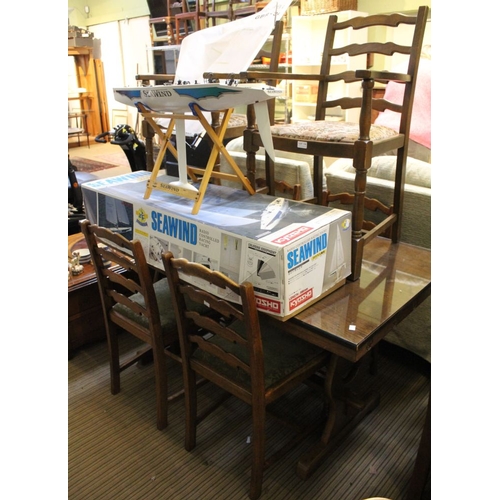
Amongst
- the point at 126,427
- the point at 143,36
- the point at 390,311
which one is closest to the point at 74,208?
the point at 126,427

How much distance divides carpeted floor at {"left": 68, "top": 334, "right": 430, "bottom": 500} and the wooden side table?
0.22m

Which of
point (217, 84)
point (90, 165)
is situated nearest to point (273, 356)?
point (217, 84)

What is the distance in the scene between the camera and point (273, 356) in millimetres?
1532

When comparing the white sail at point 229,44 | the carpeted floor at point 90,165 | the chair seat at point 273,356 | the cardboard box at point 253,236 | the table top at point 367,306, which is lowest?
the carpeted floor at point 90,165

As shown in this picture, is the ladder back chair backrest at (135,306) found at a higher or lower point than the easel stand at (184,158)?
lower

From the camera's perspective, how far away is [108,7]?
7512 millimetres

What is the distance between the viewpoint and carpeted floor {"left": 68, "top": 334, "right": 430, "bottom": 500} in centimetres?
157

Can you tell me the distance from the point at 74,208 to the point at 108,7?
5.74 meters

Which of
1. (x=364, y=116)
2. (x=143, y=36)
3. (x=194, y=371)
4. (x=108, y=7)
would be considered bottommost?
(x=194, y=371)

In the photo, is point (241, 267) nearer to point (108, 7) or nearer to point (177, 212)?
point (177, 212)

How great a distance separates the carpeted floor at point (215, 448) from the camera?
1.57m

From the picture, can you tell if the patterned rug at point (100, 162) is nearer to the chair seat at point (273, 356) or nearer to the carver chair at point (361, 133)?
the carver chair at point (361, 133)

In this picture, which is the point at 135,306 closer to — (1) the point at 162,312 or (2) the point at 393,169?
(1) the point at 162,312

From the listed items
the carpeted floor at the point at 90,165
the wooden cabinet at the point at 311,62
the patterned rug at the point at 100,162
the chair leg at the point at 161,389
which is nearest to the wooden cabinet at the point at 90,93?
the patterned rug at the point at 100,162
